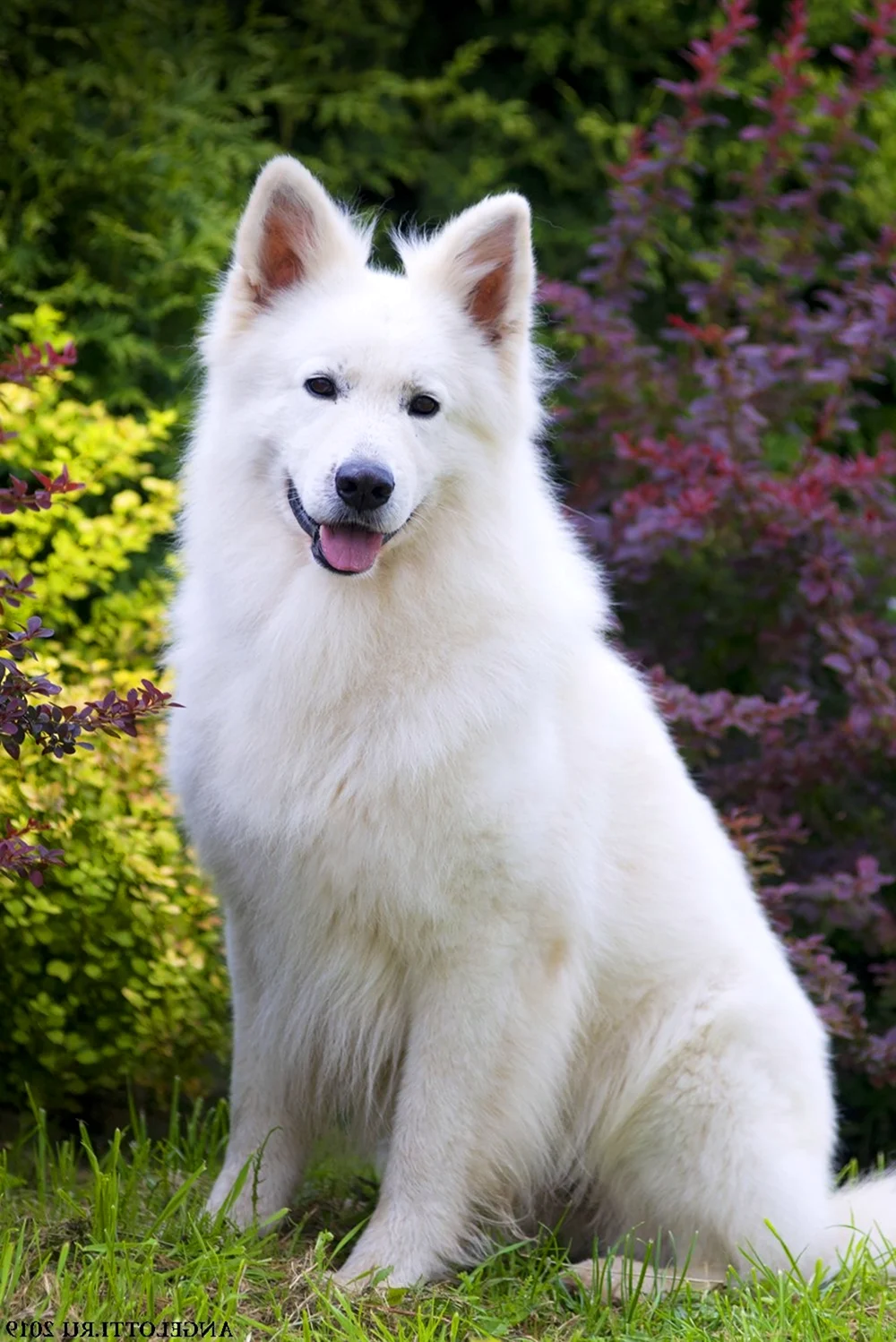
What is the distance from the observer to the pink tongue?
10.3 ft

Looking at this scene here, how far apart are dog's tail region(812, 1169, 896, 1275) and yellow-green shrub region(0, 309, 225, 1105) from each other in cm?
181

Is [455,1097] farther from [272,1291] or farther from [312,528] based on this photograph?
Answer: [312,528]

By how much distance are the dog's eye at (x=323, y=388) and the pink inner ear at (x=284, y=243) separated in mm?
330

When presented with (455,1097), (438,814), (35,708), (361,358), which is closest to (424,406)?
(361,358)

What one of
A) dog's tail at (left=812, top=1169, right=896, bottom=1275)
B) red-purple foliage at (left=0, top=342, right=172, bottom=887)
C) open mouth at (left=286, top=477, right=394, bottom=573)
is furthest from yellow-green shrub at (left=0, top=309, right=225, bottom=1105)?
dog's tail at (left=812, top=1169, right=896, bottom=1275)

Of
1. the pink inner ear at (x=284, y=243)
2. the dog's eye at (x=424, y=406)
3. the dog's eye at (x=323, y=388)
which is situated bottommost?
the dog's eye at (x=323, y=388)

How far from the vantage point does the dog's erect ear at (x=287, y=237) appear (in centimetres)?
328

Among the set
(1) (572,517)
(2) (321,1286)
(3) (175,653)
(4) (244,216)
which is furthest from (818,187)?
(2) (321,1286)

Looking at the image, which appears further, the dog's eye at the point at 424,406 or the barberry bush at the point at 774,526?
the barberry bush at the point at 774,526

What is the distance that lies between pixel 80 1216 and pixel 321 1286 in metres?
0.61

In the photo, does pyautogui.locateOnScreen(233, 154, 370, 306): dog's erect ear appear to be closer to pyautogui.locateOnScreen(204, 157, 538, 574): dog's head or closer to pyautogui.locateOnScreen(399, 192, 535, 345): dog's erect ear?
pyautogui.locateOnScreen(204, 157, 538, 574): dog's head

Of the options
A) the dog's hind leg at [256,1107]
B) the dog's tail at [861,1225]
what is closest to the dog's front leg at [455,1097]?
the dog's hind leg at [256,1107]

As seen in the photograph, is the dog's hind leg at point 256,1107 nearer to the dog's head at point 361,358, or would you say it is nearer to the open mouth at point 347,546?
the open mouth at point 347,546

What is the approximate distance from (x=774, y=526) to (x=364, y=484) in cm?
226
